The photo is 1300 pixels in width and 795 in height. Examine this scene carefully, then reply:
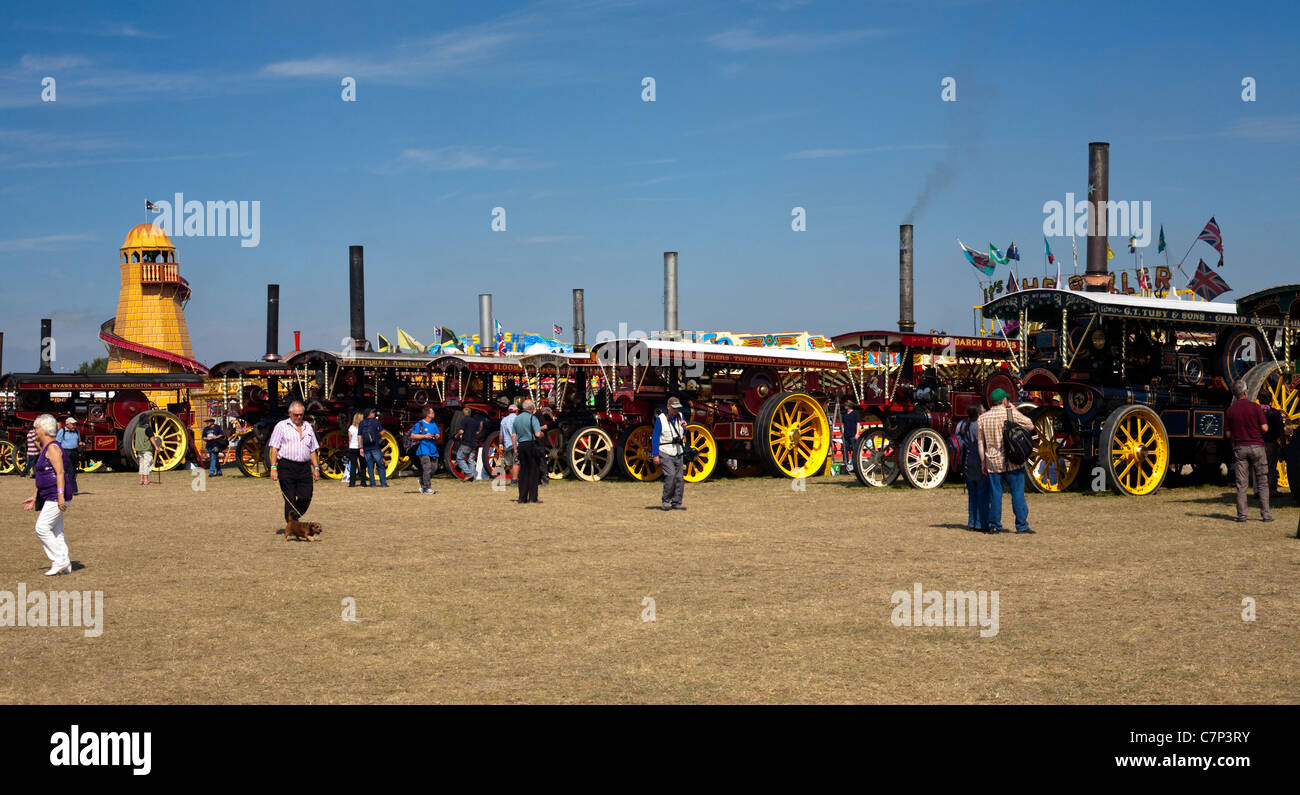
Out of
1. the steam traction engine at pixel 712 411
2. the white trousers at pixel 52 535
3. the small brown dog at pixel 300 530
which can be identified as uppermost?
the steam traction engine at pixel 712 411

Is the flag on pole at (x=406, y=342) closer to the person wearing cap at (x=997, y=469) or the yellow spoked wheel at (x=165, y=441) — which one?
the yellow spoked wheel at (x=165, y=441)

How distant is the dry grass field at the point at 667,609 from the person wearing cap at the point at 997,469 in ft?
1.16

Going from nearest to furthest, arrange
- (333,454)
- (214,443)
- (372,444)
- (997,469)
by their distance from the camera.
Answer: (997,469)
(372,444)
(333,454)
(214,443)

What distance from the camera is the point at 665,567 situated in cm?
1043

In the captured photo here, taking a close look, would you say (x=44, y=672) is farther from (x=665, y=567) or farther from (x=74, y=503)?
(x=74, y=503)

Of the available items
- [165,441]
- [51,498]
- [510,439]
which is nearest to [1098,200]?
[510,439]

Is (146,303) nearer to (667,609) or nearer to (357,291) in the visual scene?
(357,291)

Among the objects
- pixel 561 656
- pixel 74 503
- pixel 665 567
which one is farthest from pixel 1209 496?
pixel 74 503

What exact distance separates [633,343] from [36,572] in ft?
37.6

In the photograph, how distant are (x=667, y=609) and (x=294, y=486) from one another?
5.99 m

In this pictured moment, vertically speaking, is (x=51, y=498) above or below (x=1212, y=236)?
below

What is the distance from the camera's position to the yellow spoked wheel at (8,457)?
2803 cm

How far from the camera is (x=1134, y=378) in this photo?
17609mm

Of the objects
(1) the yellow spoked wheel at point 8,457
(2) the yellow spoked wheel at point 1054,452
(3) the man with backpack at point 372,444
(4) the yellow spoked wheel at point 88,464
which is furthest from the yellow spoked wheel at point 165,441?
(2) the yellow spoked wheel at point 1054,452
